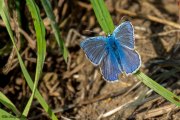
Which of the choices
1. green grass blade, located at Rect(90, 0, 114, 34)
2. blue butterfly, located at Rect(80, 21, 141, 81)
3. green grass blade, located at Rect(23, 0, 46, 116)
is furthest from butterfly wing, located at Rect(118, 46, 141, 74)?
green grass blade, located at Rect(23, 0, 46, 116)

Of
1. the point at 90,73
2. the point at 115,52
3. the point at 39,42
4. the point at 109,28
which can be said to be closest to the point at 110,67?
the point at 115,52

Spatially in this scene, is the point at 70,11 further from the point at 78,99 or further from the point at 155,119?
the point at 155,119

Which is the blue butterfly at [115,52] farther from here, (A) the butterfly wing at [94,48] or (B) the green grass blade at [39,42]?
(B) the green grass blade at [39,42]

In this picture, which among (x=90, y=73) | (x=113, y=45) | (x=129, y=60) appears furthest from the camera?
(x=90, y=73)

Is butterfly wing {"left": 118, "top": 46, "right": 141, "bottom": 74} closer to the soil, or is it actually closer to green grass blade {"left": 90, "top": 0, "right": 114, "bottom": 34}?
green grass blade {"left": 90, "top": 0, "right": 114, "bottom": 34}

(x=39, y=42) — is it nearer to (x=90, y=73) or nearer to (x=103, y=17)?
(x=103, y=17)

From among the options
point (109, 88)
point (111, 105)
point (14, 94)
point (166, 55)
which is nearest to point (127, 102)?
point (111, 105)

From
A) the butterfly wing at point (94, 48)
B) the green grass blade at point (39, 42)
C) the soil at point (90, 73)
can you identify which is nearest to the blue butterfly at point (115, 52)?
the butterfly wing at point (94, 48)
